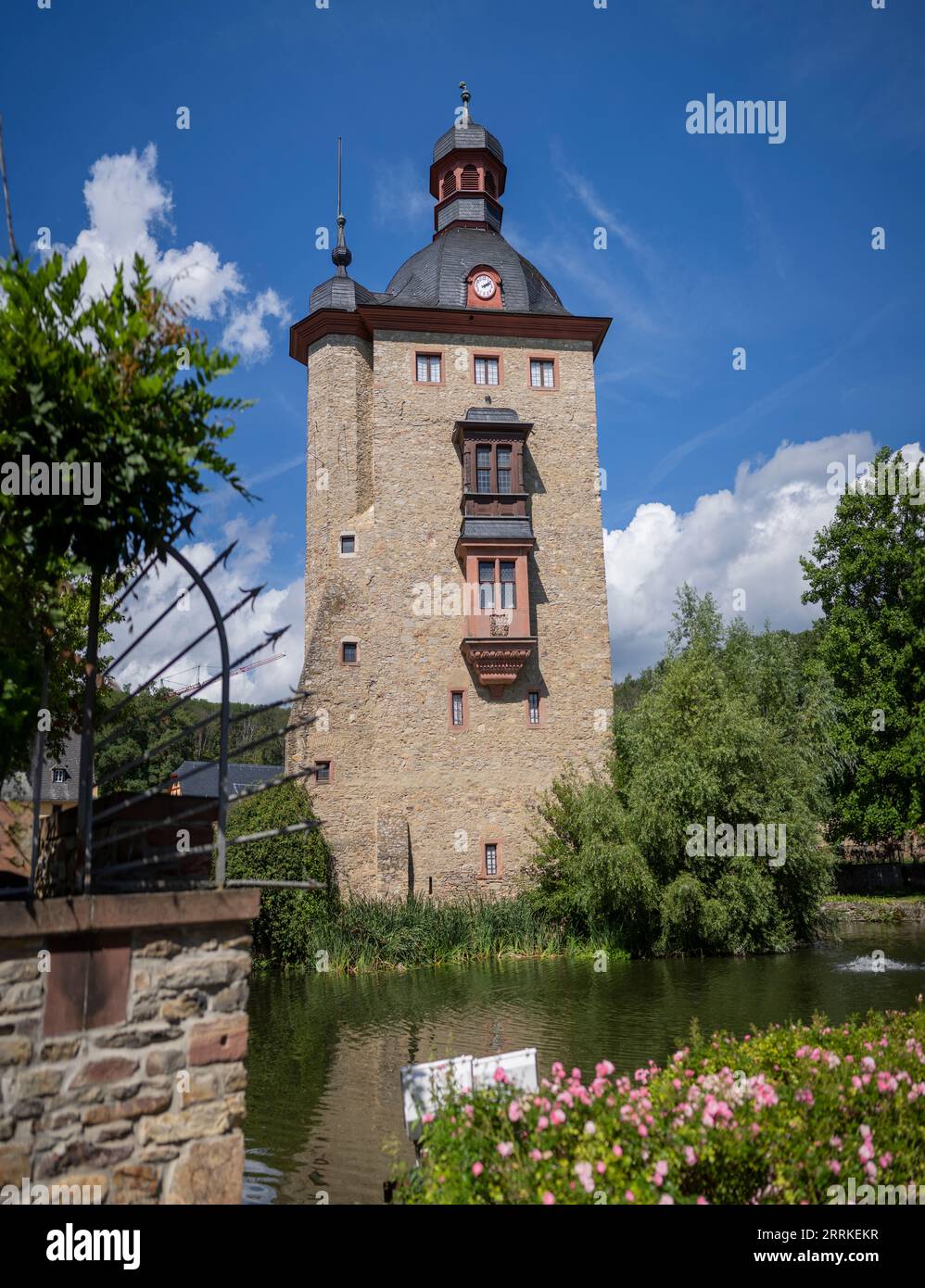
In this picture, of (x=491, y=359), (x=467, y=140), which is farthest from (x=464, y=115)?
(x=491, y=359)

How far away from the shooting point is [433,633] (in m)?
26.3

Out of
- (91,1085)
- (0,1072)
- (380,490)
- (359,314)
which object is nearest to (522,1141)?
(91,1085)

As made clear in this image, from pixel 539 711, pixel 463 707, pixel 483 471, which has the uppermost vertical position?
pixel 483 471

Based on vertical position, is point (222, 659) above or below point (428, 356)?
below

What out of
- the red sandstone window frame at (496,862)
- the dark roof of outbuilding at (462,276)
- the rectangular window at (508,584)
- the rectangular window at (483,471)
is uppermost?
the dark roof of outbuilding at (462,276)

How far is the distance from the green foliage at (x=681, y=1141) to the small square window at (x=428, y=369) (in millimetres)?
24588

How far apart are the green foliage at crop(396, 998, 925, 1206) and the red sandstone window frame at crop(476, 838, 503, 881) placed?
1994 cm

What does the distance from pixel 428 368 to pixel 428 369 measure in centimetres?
3

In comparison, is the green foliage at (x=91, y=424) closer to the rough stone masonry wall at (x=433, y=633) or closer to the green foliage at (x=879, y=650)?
the rough stone masonry wall at (x=433, y=633)

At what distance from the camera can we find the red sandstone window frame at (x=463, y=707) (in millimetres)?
25891

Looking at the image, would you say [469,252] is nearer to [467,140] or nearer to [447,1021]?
[467,140]

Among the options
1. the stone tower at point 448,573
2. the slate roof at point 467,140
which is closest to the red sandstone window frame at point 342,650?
the stone tower at point 448,573

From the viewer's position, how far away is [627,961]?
2102 cm

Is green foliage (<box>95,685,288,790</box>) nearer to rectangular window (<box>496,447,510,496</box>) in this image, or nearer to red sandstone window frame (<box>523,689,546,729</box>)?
red sandstone window frame (<box>523,689,546,729</box>)
